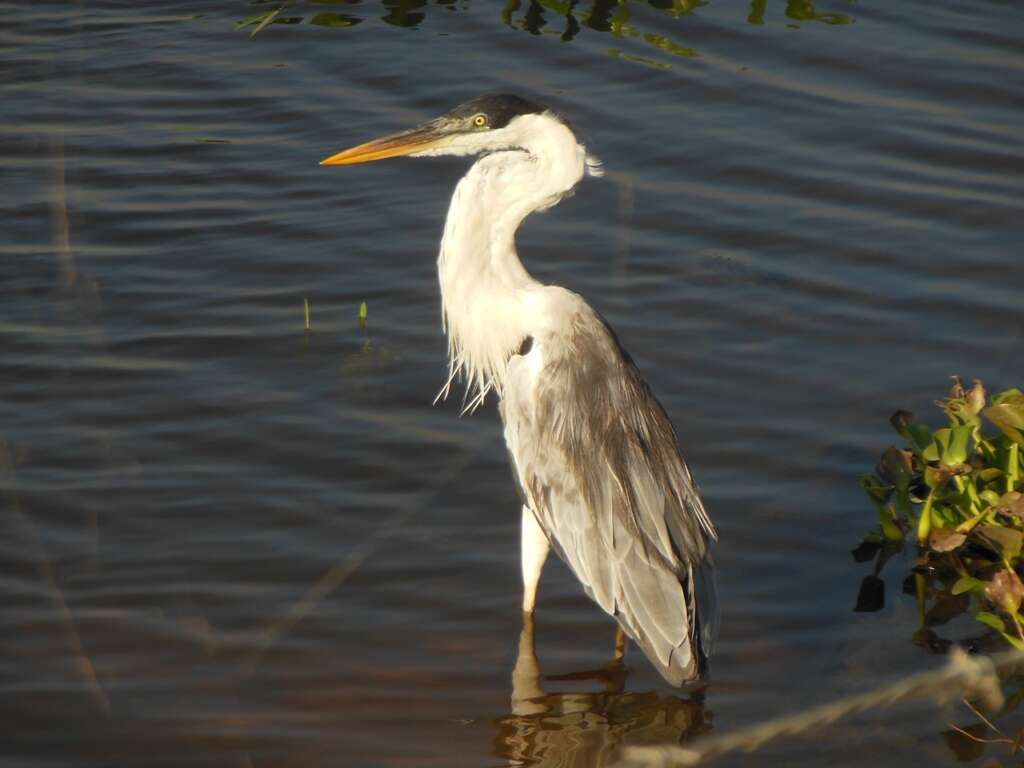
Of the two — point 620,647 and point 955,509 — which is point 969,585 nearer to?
point 955,509

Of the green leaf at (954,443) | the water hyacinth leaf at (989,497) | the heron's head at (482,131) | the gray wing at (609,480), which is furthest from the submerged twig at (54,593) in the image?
the water hyacinth leaf at (989,497)

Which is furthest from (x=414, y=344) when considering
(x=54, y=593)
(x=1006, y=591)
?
(x=1006, y=591)

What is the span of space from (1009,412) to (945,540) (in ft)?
1.55

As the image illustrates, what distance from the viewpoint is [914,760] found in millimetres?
4590

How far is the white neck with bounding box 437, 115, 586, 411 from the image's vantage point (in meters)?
5.16

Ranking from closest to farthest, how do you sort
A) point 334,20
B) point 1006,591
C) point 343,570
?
point 1006,591, point 343,570, point 334,20

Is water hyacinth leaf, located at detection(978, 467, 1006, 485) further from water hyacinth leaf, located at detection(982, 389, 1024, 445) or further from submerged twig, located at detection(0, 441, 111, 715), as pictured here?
submerged twig, located at detection(0, 441, 111, 715)

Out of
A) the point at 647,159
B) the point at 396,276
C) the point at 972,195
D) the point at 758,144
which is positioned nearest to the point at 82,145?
the point at 396,276

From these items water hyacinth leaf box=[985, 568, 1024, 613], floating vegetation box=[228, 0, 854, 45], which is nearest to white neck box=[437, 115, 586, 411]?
water hyacinth leaf box=[985, 568, 1024, 613]

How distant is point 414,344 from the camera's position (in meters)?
6.89

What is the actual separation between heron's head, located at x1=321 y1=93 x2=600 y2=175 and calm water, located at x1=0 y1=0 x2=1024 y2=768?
53.7 inches

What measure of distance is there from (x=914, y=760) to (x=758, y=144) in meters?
4.59

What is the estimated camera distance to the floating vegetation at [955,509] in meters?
5.04

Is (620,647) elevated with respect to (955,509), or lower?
lower
